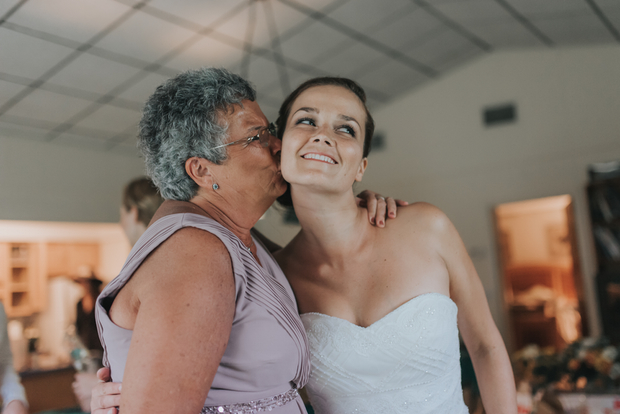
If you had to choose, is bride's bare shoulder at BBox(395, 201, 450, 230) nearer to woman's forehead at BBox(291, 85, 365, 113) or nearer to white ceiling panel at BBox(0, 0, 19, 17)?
woman's forehead at BBox(291, 85, 365, 113)

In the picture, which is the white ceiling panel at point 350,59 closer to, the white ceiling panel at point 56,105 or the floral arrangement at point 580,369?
the white ceiling panel at point 56,105

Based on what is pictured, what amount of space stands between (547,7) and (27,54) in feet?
14.6

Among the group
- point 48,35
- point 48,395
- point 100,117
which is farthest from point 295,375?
point 100,117

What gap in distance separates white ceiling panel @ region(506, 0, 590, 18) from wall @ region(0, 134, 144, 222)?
3808 millimetres

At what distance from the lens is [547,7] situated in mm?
4691

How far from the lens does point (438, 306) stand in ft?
5.00

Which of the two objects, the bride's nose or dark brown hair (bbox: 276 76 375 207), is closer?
the bride's nose

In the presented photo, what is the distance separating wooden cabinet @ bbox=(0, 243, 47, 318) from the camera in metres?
1.86

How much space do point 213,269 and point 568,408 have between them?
2683mm

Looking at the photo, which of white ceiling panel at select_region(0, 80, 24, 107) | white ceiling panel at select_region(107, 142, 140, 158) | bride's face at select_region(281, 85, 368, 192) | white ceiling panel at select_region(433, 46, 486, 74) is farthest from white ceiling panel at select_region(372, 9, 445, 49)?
bride's face at select_region(281, 85, 368, 192)

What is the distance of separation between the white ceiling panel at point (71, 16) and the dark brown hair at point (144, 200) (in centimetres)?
177

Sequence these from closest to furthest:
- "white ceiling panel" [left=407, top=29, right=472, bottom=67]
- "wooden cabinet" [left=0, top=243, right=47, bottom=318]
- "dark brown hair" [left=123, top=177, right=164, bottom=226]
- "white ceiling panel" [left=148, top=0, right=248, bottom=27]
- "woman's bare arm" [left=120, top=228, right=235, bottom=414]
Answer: "woman's bare arm" [left=120, top=228, right=235, bottom=414]
"wooden cabinet" [left=0, top=243, right=47, bottom=318]
"dark brown hair" [left=123, top=177, right=164, bottom=226]
"white ceiling panel" [left=148, top=0, right=248, bottom=27]
"white ceiling panel" [left=407, top=29, right=472, bottom=67]

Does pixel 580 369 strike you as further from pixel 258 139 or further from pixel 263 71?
pixel 263 71

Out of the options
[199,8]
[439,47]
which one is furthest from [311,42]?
[439,47]
